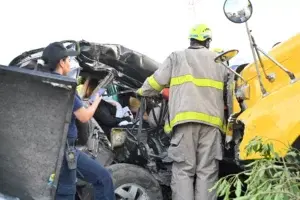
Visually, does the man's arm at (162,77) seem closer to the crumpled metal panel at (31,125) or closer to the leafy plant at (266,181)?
the crumpled metal panel at (31,125)

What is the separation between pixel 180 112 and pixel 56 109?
1.55m

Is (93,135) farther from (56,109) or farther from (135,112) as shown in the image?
(56,109)

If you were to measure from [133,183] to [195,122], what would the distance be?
83 cm

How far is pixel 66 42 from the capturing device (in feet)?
15.4

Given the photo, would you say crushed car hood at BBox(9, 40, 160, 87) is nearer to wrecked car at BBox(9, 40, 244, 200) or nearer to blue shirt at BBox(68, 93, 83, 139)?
wrecked car at BBox(9, 40, 244, 200)

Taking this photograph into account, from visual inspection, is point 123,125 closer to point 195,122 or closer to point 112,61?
point 112,61

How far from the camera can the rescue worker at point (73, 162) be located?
3.57 meters

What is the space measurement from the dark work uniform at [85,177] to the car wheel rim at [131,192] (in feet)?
1.09

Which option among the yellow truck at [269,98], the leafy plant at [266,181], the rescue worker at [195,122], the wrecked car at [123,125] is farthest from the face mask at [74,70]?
the leafy plant at [266,181]

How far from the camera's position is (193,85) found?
426 centimetres

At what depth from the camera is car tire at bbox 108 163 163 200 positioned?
4309 millimetres

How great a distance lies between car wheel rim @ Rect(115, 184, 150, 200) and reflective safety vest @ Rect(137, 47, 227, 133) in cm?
65

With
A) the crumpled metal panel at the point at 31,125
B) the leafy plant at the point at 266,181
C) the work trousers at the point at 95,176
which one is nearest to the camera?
the leafy plant at the point at 266,181

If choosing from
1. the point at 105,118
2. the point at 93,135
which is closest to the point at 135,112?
the point at 105,118
